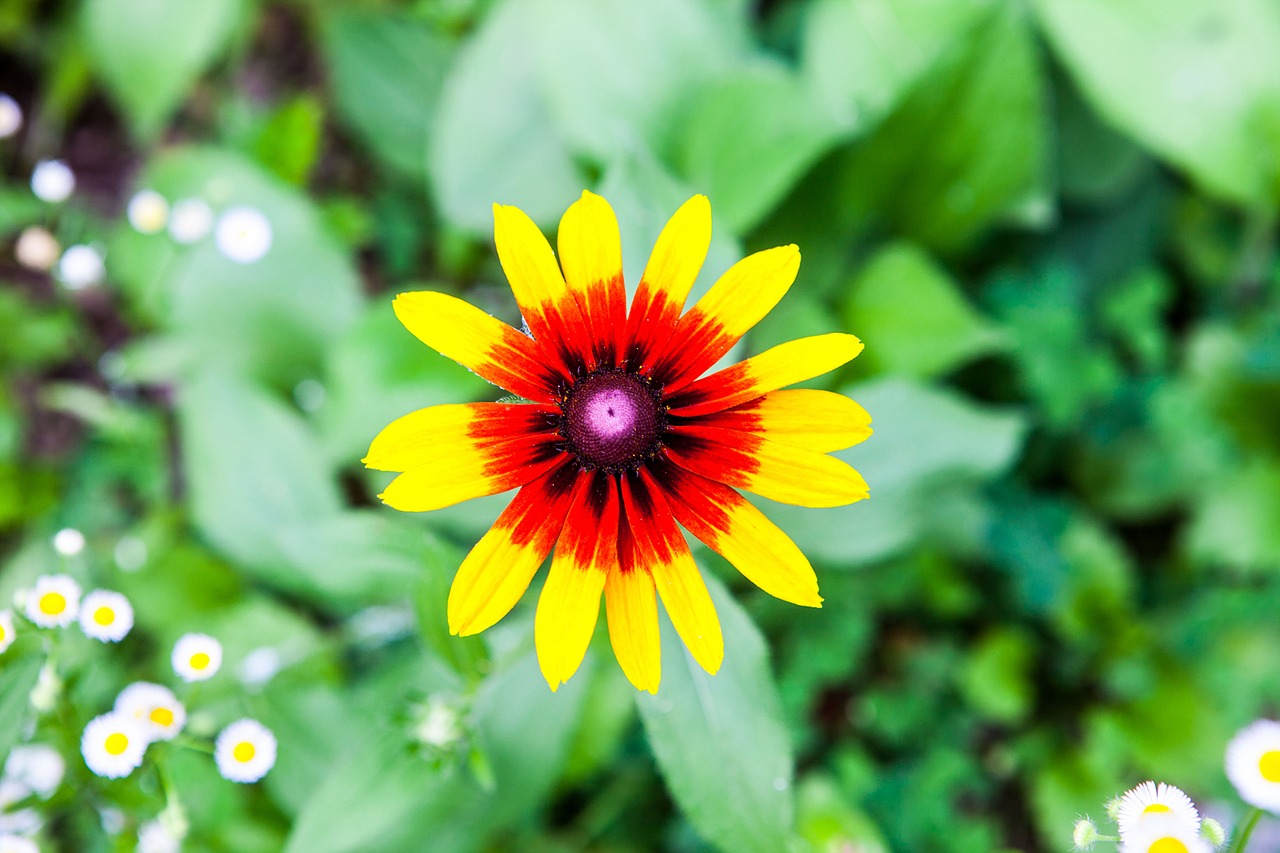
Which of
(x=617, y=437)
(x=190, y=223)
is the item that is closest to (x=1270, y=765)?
(x=617, y=437)

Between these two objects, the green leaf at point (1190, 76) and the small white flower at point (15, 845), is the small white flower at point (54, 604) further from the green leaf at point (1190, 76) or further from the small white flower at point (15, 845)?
the green leaf at point (1190, 76)

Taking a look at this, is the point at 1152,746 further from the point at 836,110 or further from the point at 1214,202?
the point at 836,110

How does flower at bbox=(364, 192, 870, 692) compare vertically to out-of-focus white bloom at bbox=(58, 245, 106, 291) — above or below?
above

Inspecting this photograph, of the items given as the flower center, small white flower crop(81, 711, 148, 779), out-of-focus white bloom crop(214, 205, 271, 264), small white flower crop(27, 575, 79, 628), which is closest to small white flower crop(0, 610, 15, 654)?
small white flower crop(27, 575, 79, 628)

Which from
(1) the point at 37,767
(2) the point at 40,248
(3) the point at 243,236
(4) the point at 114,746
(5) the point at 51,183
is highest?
(3) the point at 243,236

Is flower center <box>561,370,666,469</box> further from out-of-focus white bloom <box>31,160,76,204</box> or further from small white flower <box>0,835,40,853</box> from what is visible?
out-of-focus white bloom <box>31,160,76,204</box>

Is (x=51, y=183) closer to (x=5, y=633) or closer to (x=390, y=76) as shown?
(x=390, y=76)

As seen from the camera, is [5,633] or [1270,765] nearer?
[1270,765]
